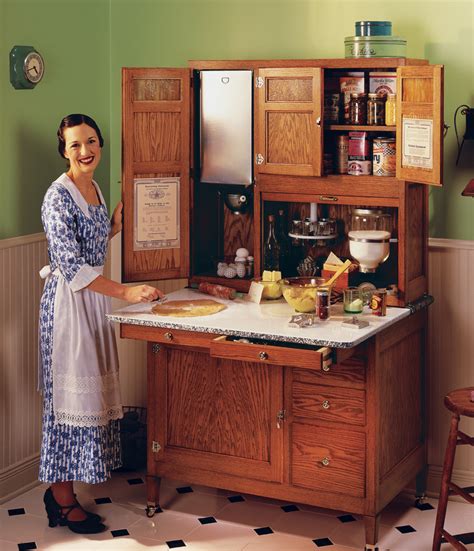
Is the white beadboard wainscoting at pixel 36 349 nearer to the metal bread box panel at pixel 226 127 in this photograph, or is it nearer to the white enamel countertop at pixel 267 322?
the white enamel countertop at pixel 267 322

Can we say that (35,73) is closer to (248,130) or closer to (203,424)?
(248,130)

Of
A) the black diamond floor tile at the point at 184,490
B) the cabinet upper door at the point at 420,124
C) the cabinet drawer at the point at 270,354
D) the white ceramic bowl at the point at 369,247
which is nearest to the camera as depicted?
the cabinet drawer at the point at 270,354

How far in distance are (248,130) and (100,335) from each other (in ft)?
3.45

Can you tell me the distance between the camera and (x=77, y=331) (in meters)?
4.19

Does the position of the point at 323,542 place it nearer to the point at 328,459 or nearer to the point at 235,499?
the point at 328,459

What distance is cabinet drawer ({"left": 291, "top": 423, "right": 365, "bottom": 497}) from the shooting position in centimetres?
401

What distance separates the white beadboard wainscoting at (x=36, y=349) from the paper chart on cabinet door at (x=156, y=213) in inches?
21.3

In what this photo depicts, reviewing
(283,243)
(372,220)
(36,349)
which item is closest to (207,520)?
(36,349)


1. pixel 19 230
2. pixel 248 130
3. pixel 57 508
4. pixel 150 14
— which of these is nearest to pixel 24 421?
pixel 57 508

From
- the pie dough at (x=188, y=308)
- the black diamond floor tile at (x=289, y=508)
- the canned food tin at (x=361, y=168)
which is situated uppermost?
the canned food tin at (x=361, y=168)

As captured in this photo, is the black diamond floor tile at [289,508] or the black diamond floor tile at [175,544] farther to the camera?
the black diamond floor tile at [289,508]

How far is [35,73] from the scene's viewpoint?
14.8 ft

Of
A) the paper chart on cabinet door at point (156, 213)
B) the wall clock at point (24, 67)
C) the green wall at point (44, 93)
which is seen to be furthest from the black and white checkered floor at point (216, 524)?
the wall clock at point (24, 67)

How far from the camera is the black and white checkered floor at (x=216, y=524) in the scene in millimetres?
4164
